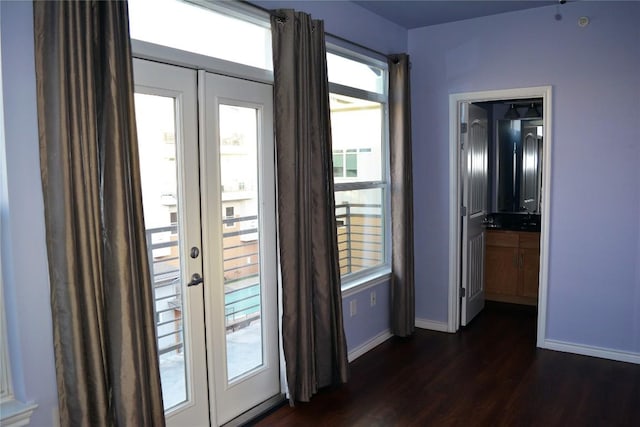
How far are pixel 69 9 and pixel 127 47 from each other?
9.9 inches

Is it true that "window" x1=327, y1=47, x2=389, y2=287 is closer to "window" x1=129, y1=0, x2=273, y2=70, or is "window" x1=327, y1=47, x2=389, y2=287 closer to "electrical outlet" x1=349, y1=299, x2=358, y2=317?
"electrical outlet" x1=349, y1=299, x2=358, y2=317

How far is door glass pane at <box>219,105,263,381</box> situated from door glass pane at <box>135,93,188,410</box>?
0.35 metres

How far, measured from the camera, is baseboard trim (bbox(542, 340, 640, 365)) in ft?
13.1

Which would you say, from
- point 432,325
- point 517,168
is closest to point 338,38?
point 432,325

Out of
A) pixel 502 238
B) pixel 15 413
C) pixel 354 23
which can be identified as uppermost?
pixel 354 23

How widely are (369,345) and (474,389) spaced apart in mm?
Answer: 1002

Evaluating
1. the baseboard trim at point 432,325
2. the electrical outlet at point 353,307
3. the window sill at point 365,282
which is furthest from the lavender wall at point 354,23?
the baseboard trim at point 432,325

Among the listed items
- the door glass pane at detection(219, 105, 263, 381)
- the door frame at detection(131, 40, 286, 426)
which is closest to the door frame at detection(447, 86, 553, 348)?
the door frame at detection(131, 40, 286, 426)

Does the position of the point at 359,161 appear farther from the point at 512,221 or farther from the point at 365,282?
the point at 512,221

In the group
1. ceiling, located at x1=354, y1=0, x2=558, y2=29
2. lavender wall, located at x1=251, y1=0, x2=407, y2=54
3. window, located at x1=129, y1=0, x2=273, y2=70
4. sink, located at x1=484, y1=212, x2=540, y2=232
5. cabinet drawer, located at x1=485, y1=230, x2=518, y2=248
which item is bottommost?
cabinet drawer, located at x1=485, y1=230, x2=518, y2=248

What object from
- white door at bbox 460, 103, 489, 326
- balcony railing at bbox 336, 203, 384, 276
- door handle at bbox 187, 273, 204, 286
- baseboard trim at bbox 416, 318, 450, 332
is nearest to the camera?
door handle at bbox 187, 273, 204, 286

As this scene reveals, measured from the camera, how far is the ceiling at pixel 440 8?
3977mm

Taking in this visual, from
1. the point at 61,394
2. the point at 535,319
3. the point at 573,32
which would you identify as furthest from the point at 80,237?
the point at 535,319

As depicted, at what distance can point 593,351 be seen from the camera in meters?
4.12
